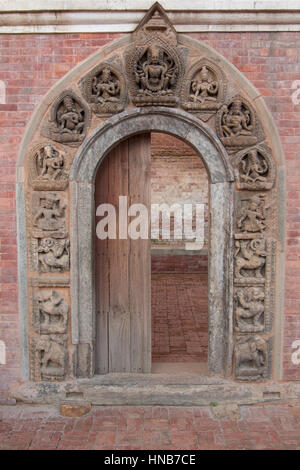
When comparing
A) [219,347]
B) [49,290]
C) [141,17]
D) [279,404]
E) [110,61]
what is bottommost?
[279,404]

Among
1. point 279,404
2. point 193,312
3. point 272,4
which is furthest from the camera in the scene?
point 193,312

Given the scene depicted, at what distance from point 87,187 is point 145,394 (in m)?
2.26

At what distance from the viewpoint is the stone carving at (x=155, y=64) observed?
12.7 ft

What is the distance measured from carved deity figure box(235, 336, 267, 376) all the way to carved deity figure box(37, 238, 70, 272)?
6.63 feet

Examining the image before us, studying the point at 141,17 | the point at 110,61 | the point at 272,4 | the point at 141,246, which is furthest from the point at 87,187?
the point at 272,4

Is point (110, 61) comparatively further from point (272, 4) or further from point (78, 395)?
point (78, 395)

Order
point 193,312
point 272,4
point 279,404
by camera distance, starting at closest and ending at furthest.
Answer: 1. point 272,4
2. point 279,404
3. point 193,312

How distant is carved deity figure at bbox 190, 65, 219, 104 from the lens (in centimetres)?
395

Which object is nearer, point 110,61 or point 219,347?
point 110,61

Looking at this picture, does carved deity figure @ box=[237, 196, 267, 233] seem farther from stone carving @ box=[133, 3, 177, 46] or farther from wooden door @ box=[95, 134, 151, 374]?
stone carving @ box=[133, 3, 177, 46]

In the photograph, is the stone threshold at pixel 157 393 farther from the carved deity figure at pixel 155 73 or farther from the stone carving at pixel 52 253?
the carved deity figure at pixel 155 73

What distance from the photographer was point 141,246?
4398 millimetres

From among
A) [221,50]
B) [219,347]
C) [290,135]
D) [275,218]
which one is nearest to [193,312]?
[219,347]

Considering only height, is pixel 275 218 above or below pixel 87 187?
below
